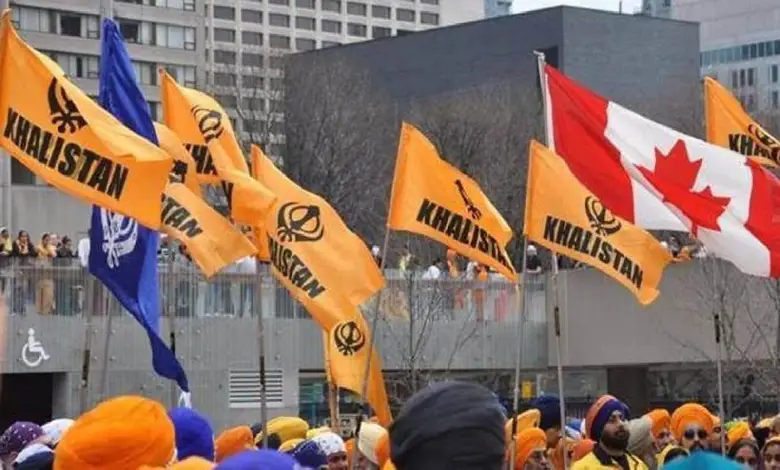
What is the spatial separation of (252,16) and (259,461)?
128497 mm

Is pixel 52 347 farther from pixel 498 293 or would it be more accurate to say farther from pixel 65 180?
pixel 65 180

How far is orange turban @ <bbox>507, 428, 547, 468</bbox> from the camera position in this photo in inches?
498

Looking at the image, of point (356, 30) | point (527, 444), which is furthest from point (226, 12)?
point (527, 444)

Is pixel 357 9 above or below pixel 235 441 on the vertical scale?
above

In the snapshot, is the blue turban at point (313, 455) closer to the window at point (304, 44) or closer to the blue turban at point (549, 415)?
the blue turban at point (549, 415)

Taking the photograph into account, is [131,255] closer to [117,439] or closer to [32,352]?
[117,439]

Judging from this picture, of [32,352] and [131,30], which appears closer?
[32,352]

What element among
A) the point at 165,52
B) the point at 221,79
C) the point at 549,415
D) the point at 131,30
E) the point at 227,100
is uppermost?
the point at 131,30

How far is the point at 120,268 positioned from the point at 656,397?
114 feet

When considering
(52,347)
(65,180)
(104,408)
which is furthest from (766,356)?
(104,408)

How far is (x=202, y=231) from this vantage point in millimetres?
13539

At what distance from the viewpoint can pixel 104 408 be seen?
22.8 ft

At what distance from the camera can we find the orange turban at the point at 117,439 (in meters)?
6.80

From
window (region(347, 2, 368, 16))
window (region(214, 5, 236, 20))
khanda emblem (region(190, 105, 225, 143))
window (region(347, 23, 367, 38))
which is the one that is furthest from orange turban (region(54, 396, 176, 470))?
window (region(347, 2, 368, 16))
